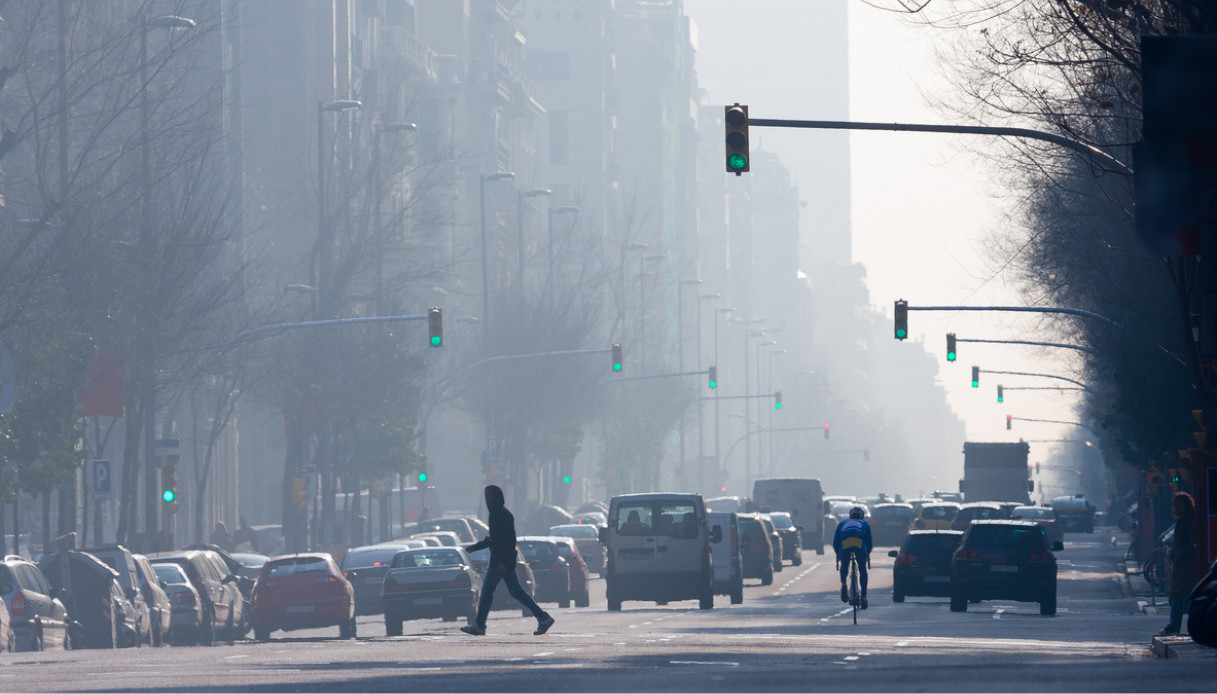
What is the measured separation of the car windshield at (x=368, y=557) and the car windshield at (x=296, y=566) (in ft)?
20.8

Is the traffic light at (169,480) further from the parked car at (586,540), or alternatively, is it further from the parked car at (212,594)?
the parked car at (586,540)

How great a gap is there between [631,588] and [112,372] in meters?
12.4

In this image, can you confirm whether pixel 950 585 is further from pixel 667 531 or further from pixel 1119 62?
pixel 1119 62

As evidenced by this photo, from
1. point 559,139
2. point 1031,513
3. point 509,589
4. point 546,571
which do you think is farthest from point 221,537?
point 559,139

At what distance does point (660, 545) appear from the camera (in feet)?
109

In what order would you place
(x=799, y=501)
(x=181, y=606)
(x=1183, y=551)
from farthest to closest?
1. (x=799, y=501)
2. (x=181, y=606)
3. (x=1183, y=551)

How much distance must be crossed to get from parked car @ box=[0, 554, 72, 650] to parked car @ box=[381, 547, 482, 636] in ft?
16.1

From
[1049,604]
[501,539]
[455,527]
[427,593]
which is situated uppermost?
[501,539]

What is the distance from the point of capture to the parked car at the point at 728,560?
36500mm

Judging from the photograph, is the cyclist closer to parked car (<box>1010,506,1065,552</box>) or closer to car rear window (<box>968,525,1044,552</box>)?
car rear window (<box>968,525,1044,552</box>)

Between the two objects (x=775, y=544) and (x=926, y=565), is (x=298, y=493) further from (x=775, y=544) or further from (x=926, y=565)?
(x=926, y=565)

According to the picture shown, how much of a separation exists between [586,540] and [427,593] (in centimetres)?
2578

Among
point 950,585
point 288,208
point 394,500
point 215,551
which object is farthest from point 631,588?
point 394,500

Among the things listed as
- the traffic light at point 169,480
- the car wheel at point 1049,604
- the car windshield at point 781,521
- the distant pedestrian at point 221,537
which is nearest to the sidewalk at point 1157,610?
the car wheel at point 1049,604
